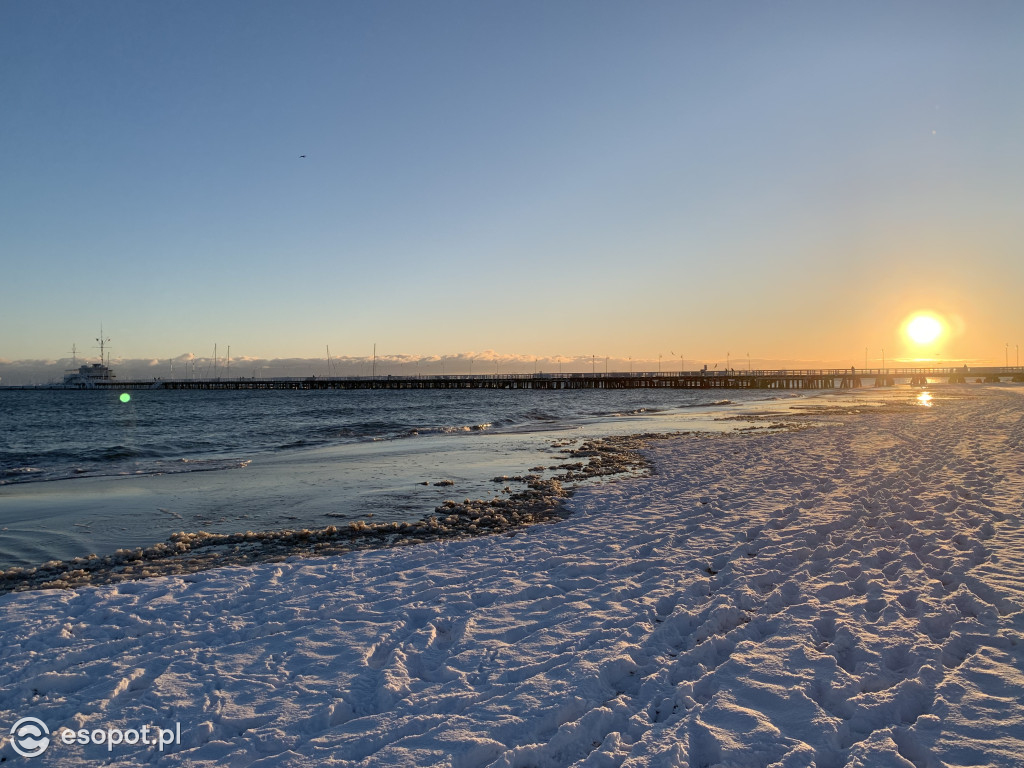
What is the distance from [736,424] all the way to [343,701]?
81.7 feet

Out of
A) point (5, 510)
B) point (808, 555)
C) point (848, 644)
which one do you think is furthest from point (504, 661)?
point (5, 510)

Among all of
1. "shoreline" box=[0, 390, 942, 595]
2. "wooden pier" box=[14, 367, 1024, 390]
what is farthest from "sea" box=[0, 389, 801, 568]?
"wooden pier" box=[14, 367, 1024, 390]

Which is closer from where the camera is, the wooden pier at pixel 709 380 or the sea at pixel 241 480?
the sea at pixel 241 480

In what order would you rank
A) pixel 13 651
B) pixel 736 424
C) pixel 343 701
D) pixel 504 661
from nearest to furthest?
pixel 343 701
pixel 504 661
pixel 13 651
pixel 736 424

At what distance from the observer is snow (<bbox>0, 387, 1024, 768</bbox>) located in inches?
132

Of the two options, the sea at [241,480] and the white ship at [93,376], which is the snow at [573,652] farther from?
the white ship at [93,376]

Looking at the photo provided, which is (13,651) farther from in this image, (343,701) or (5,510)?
(5,510)

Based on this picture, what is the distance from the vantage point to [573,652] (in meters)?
4.39

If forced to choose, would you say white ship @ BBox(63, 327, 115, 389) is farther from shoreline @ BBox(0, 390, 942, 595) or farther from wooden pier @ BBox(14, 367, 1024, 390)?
shoreline @ BBox(0, 390, 942, 595)

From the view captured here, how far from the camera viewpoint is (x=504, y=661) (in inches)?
170

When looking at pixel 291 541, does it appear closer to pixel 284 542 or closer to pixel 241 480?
pixel 284 542

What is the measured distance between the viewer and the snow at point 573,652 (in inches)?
132

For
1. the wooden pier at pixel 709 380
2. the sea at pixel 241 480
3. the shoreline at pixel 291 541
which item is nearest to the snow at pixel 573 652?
the shoreline at pixel 291 541

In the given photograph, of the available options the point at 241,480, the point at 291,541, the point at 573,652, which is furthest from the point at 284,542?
the point at 241,480
